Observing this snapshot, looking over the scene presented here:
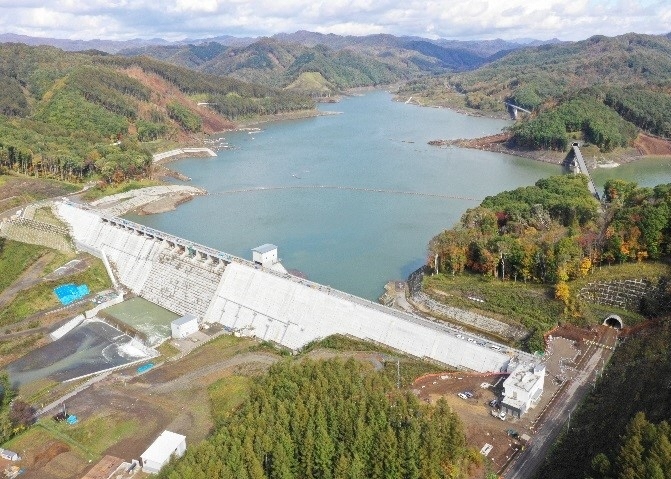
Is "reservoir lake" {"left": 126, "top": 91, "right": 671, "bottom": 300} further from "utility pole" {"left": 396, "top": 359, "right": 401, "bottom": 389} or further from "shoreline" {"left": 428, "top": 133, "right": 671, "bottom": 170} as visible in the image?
"utility pole" {"left": 396, "top": 359, "right": 401, "bottom": 389}

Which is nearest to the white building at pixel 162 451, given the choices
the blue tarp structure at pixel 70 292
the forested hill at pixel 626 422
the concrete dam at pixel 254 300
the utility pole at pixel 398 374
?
the utility pole at pixel 398 374

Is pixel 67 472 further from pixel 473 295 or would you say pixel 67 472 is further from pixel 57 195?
pixel 57 195

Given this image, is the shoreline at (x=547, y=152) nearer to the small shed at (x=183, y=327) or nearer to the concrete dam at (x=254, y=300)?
the concrete dam at (x=254, y=300)

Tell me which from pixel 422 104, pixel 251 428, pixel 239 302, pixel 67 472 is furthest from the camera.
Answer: pixel 422 104

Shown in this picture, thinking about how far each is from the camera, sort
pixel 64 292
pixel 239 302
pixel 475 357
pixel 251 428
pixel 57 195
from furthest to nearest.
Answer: pixel 57 195 → pixel 64 292 → pixel 239 302 → pixel 475 357 → pixel 251 428

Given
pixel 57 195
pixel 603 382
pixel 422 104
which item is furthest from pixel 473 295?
pixel 422 104

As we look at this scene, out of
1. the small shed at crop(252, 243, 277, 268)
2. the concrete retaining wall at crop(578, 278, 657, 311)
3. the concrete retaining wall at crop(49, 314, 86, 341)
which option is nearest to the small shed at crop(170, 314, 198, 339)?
the small shed at crop(252, 243, 277, 268)
